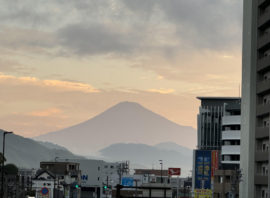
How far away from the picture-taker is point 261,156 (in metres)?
87.2

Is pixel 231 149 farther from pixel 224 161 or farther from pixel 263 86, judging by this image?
pixel 263 86

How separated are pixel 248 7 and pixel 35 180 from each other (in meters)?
111

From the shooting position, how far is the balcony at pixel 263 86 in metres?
Answer: 84.9

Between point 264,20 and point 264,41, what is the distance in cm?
285

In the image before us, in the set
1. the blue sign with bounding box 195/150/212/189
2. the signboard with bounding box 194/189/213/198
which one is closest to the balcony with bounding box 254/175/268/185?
the signboard with bounding box 194/189/213/198

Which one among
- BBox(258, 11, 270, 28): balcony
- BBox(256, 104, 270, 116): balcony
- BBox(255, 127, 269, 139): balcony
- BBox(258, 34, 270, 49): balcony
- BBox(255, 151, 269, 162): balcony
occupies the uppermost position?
BBox(258, 11, 270, 28): balcony

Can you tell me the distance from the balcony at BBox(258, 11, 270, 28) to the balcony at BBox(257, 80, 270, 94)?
25.5 ft

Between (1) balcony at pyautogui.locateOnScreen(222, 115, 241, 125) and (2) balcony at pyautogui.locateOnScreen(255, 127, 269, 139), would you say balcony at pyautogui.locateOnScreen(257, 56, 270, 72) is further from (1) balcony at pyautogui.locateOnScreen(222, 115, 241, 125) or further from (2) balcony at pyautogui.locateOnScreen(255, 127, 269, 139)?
(1) balcony at pyautogui.locateOnScreen(222, 115, 241, 125)

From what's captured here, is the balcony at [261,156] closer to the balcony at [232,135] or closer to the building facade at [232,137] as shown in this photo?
the building facade at [232,137]

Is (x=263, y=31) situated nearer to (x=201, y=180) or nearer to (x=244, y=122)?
(x=244, y=122)

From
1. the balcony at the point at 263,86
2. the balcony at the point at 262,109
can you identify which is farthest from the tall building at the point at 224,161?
the balcony at the point at 263,86

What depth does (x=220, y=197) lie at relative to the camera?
139375 mm

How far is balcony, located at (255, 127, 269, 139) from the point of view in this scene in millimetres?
85662

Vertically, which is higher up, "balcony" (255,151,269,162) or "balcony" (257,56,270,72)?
"balcony" (257,56,270,72)
